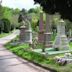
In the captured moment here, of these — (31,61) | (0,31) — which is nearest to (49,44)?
(31,61)

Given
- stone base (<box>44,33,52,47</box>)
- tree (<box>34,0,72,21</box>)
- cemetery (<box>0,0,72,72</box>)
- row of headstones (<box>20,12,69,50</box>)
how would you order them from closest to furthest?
tree (<box>34,0,72,21</box>), cemetery (<box>0,0,72,72</box>), row of headstones (<box>20,12,69,50</box>), stone base (<box>44,33,52,47</box>)

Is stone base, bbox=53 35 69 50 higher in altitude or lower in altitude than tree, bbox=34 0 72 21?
lower

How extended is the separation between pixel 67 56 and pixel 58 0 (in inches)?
254

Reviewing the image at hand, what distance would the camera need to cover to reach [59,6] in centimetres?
1252

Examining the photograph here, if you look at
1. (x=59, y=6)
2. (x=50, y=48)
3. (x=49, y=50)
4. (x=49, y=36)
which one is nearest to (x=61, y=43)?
(x=49, y=50)

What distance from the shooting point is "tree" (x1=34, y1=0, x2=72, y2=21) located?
12414 mm

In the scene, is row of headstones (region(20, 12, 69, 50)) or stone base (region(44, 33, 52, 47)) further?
stone base (region(44, 33, 52, 47))

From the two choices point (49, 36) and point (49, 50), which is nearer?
point (49, 50)

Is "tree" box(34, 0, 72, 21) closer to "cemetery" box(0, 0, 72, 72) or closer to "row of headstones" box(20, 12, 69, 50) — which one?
"cemetery" box(0, 0, 72, 72)

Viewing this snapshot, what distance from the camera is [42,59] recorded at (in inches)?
773

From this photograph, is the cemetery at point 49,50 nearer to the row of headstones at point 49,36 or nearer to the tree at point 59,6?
the row of headstones at point 49,36

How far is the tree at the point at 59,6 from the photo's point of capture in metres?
12.4

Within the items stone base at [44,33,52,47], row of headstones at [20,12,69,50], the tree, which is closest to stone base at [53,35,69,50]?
row of headstones at [20,12,69,50]

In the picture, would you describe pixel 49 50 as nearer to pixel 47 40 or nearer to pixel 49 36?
pixel 47 40
